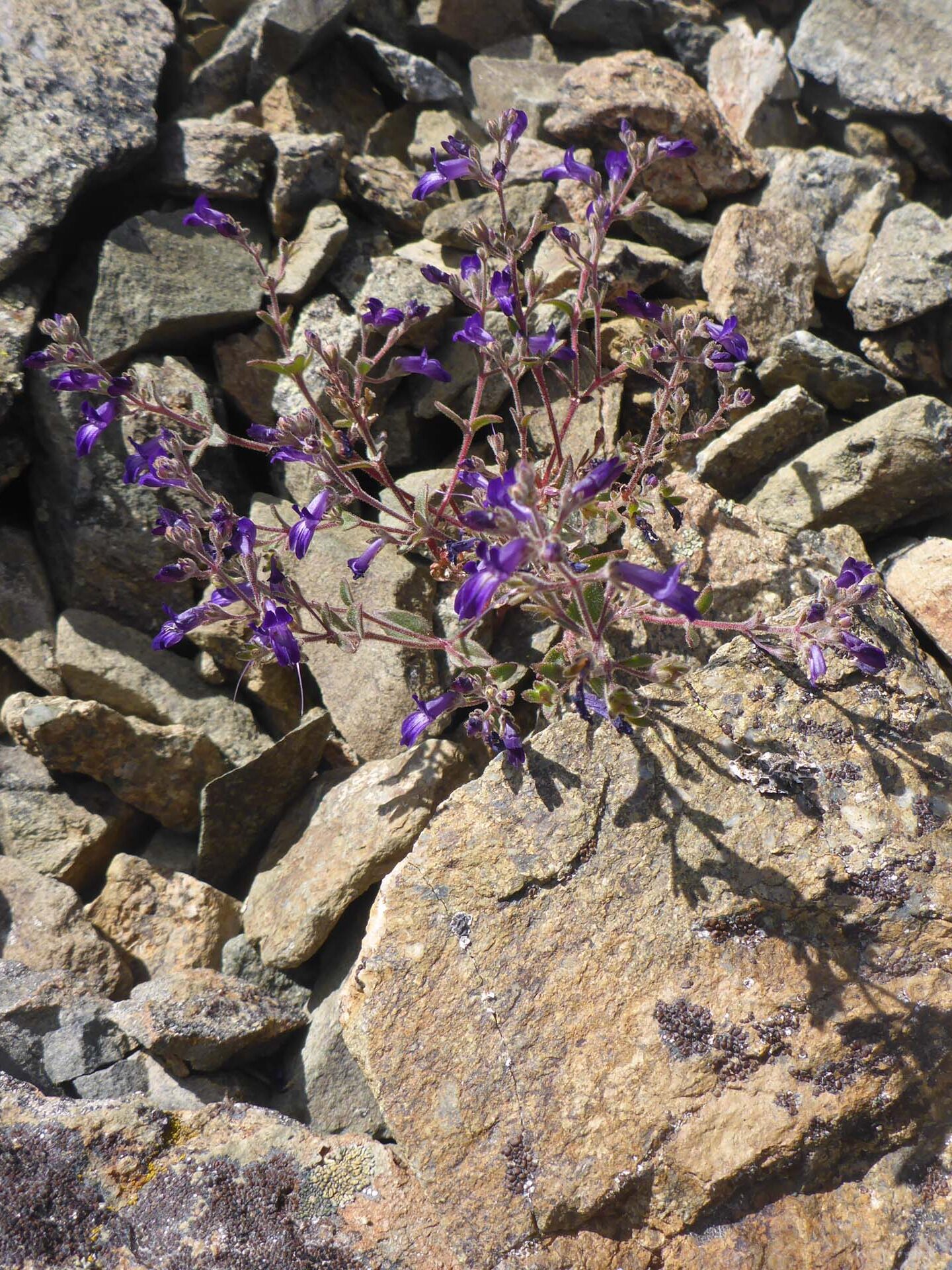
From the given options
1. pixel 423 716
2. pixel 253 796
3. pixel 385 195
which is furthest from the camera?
pixel 385 195

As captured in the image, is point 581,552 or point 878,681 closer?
point 878,681

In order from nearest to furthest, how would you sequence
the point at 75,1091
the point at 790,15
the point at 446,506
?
the point at 75,1091 → the point at 446,506 → the point at 790,15

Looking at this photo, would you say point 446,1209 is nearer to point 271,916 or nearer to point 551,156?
point 271,916

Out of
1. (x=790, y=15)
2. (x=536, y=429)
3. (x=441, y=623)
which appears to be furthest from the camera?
(x=790, y=15)

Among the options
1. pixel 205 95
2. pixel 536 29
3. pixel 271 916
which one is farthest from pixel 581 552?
pixel 536 29

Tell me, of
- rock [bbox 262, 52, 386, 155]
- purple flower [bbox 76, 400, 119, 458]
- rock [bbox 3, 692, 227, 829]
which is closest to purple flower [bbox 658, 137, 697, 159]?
purple flower [bbox 76, 400, 119, 458]

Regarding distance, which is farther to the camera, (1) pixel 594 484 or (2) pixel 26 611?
(2) pixel 26 611

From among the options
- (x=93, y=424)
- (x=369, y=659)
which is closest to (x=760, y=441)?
(x=369, y=659)

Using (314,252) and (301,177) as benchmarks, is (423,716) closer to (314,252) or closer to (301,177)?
Answer: (314,252)
